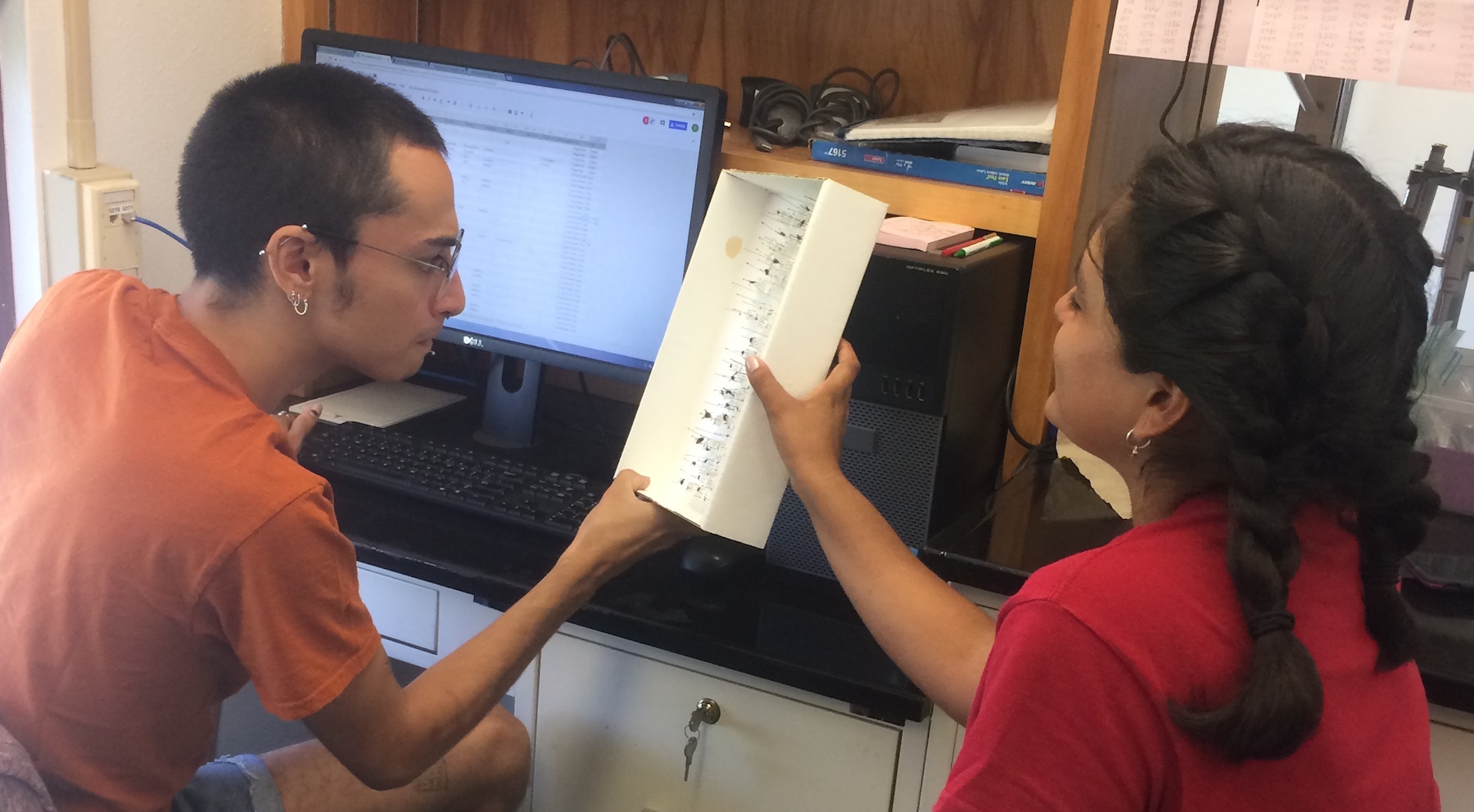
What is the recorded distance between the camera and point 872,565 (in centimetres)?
104

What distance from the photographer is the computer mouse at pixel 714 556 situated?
4.08 feet

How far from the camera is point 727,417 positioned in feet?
3.52

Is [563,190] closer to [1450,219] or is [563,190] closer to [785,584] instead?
[785,584]

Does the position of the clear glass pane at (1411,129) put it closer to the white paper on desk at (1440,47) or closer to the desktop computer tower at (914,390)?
the white paper on desk at (1440,47)

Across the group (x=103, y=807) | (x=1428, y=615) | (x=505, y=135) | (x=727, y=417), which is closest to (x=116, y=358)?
(x=103, y=807)

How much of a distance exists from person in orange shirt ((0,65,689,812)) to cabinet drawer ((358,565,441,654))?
222mm

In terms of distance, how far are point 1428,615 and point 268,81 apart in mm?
1090

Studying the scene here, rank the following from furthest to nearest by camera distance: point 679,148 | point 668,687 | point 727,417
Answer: point 679,148, point 668,687, point 727,417

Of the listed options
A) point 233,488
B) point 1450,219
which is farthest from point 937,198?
point 233,488

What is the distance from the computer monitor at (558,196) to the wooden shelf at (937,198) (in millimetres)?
116

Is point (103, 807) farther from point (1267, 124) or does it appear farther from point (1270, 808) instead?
point (1267, 124)

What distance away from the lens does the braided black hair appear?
0.69 meters

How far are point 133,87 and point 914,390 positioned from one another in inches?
40.8

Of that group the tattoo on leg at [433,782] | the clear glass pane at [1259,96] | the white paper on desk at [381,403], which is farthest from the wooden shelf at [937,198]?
the tattoo on leg at [433,782]
